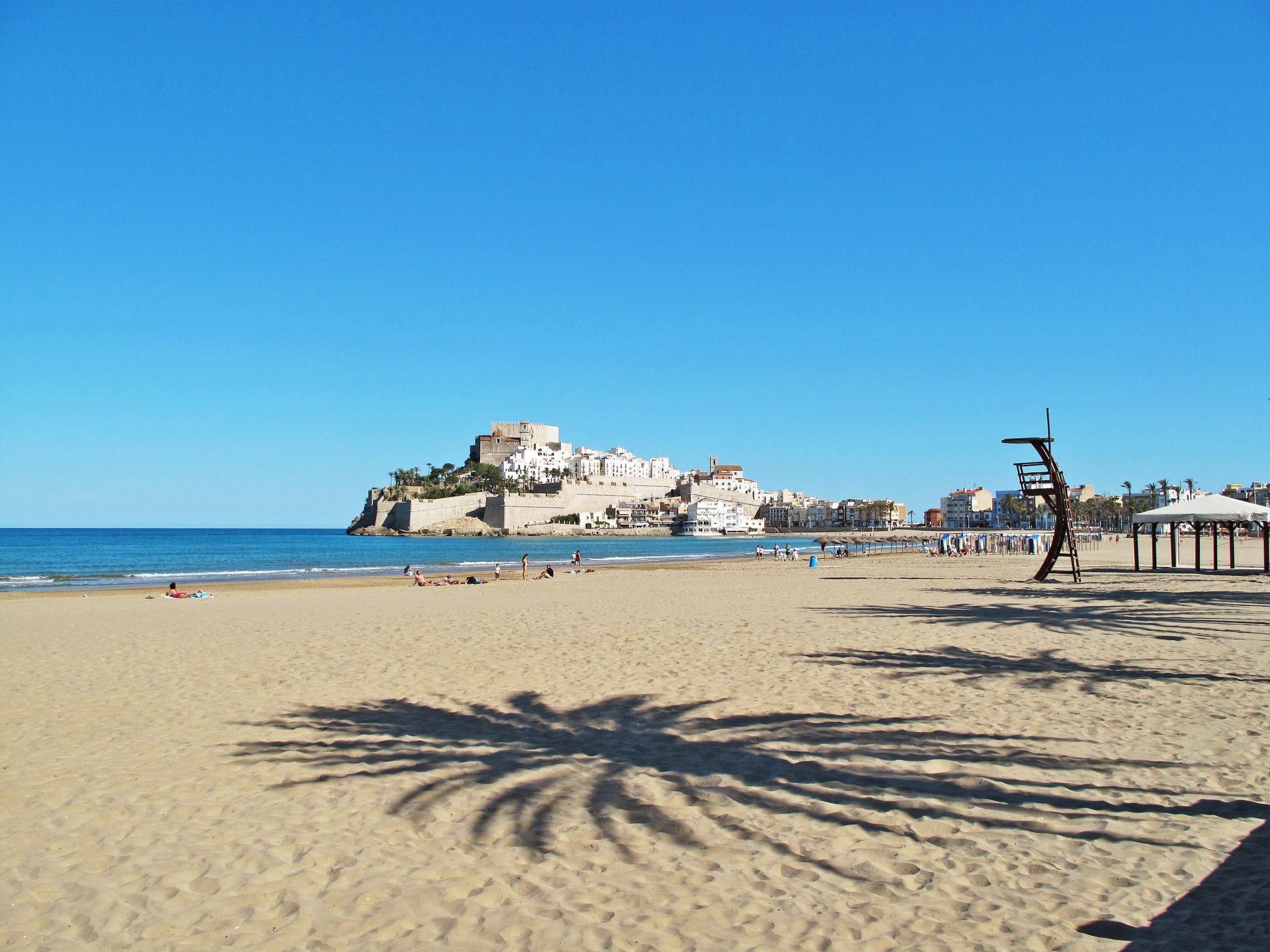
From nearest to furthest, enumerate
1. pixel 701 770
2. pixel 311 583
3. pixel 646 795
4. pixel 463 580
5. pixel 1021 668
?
pixel 646 795
pixel 701 770
pixel 1021 668
pixel 463 580
pixel 311 583

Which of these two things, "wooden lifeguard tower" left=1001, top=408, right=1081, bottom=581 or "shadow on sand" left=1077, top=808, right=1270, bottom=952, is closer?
"shadow on sand" left=1077, top=808, right=1270, bottom=952

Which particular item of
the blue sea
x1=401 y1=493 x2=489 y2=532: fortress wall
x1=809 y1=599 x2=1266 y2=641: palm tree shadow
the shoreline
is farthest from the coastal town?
x1=809 y1=599 x2=1266 y2=641: palm tree shadow

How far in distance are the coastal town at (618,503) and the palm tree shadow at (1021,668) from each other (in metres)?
120

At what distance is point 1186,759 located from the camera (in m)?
5.94

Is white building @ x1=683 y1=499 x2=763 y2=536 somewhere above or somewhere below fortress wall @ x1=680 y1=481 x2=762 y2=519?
below

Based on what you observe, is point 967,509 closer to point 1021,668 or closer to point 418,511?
point 418,511

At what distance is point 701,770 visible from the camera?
5.87 m

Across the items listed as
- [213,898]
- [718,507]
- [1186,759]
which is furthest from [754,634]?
[718,507]

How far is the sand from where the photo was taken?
3.75 metres

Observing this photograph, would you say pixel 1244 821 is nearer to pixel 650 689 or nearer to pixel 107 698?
pixel 650 689

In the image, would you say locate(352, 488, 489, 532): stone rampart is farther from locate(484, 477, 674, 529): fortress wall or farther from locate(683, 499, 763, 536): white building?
locate(683, 499, 763, 536): white building

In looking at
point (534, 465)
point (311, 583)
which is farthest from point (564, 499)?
point (311, 583)

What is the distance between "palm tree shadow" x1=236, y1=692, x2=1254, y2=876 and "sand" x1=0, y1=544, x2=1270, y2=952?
34mm

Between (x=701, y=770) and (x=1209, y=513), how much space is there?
2302cm
